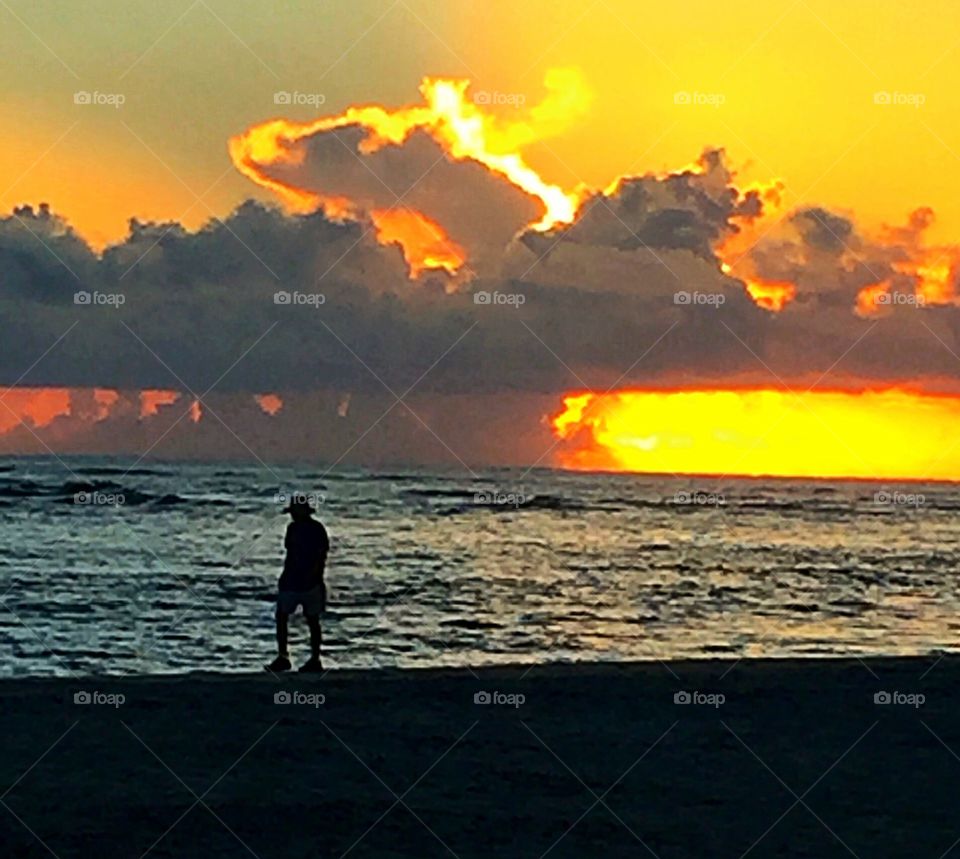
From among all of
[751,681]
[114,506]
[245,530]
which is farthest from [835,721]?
[114,506]

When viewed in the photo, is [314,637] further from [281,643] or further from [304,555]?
[304,555]

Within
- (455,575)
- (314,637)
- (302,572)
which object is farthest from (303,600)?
(455,575)

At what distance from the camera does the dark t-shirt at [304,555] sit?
51.3ft

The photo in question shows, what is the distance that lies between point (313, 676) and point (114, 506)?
48.6 meters

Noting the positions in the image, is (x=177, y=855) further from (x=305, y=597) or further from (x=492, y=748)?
(x=305, y=597)

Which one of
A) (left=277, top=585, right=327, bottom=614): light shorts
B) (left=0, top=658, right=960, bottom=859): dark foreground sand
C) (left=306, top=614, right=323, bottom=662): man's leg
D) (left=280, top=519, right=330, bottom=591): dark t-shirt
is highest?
(left=280, top=519, right=330, bottom=591): dark t-shirt

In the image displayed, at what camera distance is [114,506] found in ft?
201

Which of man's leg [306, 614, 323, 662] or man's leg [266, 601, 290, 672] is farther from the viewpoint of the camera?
man's leg [266, 601, 290, 672]

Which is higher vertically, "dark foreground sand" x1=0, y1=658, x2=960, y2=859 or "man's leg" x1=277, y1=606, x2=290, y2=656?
"man's leg" x1=277, y1=606, x2=290, y2=656

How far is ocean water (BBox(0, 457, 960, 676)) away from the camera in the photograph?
2638 cm

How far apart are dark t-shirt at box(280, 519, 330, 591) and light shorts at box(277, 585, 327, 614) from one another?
0.17ft

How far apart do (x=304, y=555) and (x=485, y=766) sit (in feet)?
17.2

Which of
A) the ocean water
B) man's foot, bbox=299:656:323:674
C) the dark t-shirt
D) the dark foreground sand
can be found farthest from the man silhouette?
the ocean water

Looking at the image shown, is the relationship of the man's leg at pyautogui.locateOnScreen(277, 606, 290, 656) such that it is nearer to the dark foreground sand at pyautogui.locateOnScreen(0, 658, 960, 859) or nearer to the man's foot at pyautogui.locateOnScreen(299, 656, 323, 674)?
the man's foot at pyautogui.locateOnScreen(299, 656, 323, 674)
